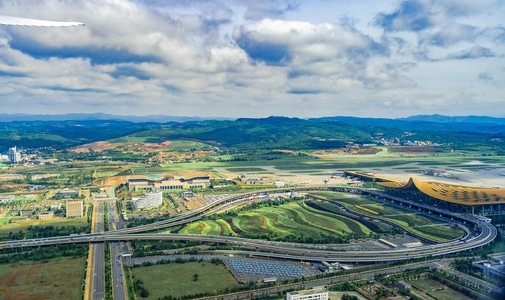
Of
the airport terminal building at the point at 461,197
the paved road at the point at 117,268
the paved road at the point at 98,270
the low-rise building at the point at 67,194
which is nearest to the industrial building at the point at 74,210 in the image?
the paved road at the point at 117,268

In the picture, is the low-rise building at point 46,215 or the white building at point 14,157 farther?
the white building at point 14,157

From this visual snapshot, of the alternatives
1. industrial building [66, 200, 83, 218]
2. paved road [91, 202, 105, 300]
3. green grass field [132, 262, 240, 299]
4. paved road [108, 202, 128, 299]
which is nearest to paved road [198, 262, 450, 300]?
green grass field [132, 262, 240, 299]

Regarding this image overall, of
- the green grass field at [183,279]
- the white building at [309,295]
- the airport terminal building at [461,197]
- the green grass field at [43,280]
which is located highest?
the airport terminal building at [461,197]

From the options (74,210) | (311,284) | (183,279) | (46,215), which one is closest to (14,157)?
(46,215)

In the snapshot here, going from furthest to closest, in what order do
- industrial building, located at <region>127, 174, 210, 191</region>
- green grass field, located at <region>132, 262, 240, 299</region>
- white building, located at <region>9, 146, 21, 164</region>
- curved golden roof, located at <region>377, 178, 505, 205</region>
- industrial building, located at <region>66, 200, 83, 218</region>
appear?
white building, located at <region>9, 146, 21, 164</region>, industrial building, located at <region>127, 174, 210, 191</region>, industrial building, located at <region>66, 200, 83, 218</region>, curved golden roof, located at <region>377, 178, 505, 205</region>, green grass field, located at <region>132, 262, 240, 299</region>

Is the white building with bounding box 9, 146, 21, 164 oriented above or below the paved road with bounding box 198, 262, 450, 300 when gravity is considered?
above

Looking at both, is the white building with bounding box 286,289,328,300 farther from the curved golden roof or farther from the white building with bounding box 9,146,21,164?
the white building with bounding box 9,146,21,164

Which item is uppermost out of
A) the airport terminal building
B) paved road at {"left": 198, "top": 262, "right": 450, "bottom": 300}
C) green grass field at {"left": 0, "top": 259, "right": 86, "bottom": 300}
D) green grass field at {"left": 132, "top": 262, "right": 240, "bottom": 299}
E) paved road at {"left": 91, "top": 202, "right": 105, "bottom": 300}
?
the airport terminal building

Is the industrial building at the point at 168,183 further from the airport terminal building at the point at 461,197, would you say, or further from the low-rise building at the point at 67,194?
the airport terminal building at the point at 461,197
